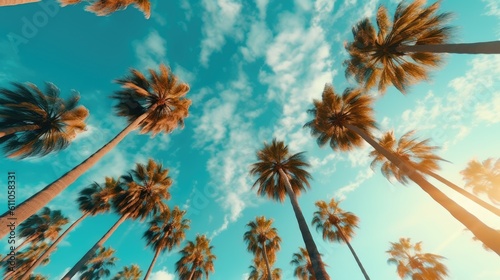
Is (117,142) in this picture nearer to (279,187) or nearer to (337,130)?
(279,187)

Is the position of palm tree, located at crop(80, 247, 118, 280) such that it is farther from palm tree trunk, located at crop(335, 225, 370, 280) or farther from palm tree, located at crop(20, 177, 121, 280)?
palm tree trunk, located at crop(335, 225, 370, 280)

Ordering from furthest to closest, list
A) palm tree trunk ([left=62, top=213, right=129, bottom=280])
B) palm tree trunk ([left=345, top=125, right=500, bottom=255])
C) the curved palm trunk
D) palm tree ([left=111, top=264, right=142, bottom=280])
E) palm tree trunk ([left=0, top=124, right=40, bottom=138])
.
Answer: palm tree ([left=111, top=264, right=142, bottom=280]), palm tree trunk ([left=62, top=213, right=129, bottom=280]), palm tree trunk ([left=0, top=124, right=40, bottom=138]), palm tree trunk ([left=345, top=125, right=500, bottom=255]), the curved palm trunk

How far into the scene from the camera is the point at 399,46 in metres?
9.70

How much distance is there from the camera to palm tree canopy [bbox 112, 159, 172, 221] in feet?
61.9

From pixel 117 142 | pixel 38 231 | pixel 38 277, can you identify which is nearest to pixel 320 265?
pixel 117 142

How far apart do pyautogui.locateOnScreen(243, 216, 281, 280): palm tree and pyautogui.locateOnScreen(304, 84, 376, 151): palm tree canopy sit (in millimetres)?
17565

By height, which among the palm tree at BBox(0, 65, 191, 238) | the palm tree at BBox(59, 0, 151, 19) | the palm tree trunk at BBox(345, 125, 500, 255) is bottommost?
the palm tree trunk at BBox(345, 125, 500, 255)

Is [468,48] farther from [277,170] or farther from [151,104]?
[151,104]

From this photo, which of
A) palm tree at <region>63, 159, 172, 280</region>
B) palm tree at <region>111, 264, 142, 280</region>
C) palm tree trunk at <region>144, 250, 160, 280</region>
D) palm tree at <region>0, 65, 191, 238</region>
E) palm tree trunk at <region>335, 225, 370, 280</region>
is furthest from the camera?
palm tree at <region>111, 264, 142, 280</region>

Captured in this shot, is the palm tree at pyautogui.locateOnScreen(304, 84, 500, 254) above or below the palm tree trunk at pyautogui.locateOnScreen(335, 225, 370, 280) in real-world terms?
above

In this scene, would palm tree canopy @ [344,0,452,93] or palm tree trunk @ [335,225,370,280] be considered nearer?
palm tree canopy @ [344,0,452,93]

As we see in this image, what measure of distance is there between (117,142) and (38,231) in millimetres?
31372

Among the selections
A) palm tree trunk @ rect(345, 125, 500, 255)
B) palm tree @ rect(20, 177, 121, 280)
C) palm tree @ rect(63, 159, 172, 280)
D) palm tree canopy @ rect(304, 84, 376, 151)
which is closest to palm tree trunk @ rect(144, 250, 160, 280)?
palm tree @ rect(63, 159, 172, 280)

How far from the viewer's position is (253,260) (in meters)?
32.3
